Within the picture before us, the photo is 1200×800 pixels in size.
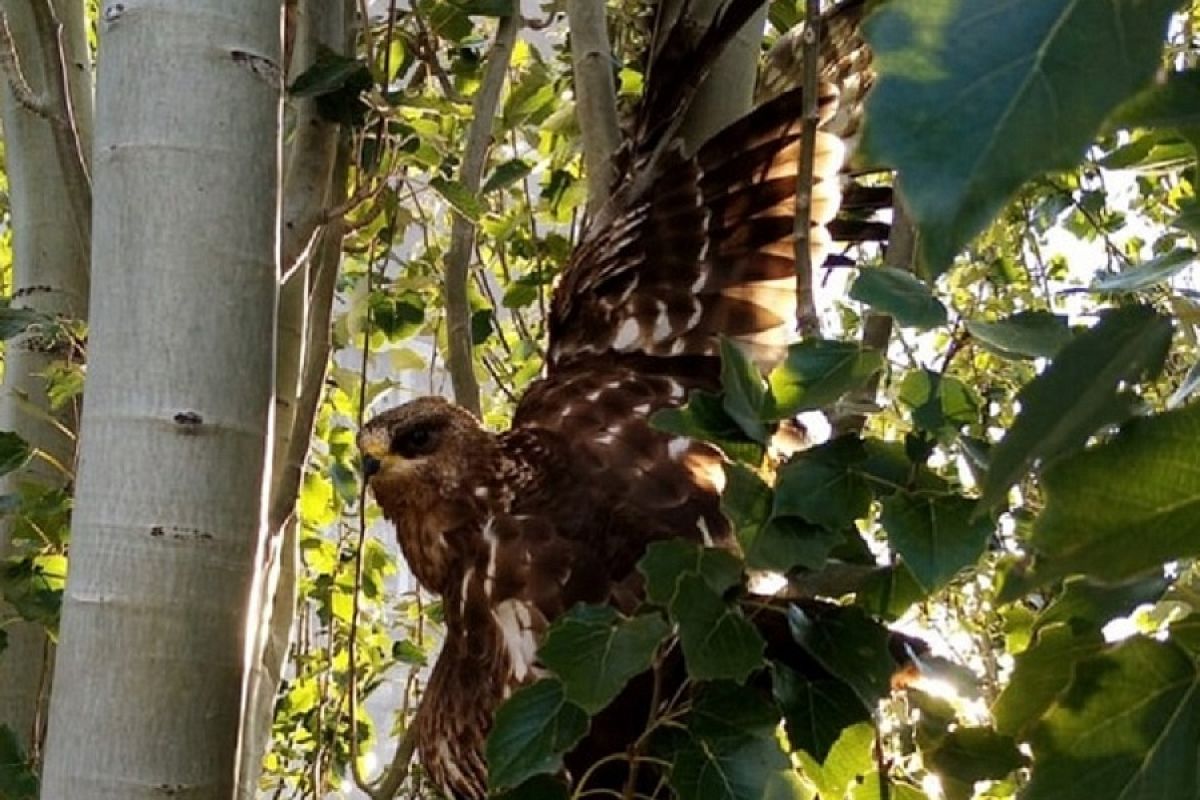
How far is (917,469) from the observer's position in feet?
1.44

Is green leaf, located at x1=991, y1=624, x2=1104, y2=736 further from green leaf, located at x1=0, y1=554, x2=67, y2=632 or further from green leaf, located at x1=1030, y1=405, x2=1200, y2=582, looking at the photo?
green leaf, located at x1=0, y1=554, x2=67, y2=632

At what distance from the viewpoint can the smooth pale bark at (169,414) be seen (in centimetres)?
55

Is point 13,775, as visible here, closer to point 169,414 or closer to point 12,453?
point 12,453

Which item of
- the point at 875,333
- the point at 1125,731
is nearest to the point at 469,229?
the point at 875,333

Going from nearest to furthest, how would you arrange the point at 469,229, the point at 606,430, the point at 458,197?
the point at 606,430 < the point at 458,197 < the point at 469,229

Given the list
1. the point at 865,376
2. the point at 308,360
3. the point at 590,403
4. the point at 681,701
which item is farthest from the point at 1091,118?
the point at 308,360

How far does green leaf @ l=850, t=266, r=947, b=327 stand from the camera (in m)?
0.41

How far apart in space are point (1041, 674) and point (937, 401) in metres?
0.13

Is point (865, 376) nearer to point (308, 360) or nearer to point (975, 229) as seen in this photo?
point (975, 229)

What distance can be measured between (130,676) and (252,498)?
0.26ft

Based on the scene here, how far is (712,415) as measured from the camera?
0.45 m

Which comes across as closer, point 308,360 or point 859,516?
point 859,516

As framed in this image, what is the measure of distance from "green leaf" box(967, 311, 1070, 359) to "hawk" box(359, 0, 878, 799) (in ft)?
0.86

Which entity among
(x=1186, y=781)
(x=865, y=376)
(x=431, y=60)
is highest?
(x=431, y=60)
